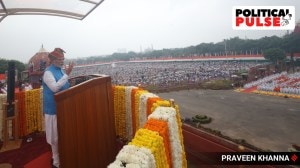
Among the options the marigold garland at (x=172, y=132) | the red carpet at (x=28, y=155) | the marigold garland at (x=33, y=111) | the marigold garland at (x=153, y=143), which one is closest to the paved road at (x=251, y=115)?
the marigold garland at (x=172, y=132)

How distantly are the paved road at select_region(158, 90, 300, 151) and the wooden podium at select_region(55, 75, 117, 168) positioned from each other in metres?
14.1

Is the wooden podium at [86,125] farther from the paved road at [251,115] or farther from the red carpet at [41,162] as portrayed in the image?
the paved road at [251,115]

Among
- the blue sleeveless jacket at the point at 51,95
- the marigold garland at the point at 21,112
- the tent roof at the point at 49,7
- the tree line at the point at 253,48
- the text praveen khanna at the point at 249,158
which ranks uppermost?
the tree line at the point at 253,48

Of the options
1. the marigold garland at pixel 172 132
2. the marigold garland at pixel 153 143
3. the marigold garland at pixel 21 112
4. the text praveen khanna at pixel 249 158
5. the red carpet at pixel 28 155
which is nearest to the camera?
the marigold garland at pixel 153 143

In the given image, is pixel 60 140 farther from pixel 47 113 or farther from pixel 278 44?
pixel 278 44

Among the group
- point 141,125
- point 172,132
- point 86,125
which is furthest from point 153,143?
point 141,125

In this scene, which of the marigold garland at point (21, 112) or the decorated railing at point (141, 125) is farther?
the marigold garland at point (21, 112)

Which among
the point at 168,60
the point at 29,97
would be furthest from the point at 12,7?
the point at 168,60

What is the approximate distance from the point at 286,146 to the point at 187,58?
107625 millimetres

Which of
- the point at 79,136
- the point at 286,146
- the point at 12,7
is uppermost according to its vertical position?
the point at 12,7

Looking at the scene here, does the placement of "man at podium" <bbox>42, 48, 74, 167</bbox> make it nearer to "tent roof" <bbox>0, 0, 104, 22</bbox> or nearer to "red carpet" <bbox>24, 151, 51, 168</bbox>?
"red carpet" <bbox>24, 151, 51, 168</bbox>

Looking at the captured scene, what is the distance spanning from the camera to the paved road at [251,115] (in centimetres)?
1819

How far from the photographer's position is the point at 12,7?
6598 mm

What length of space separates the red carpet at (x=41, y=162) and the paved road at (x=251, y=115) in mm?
14443
